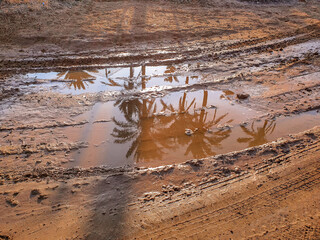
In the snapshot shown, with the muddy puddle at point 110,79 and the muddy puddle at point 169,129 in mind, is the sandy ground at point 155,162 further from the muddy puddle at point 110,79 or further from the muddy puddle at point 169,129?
the muddy puddle at point 110,79

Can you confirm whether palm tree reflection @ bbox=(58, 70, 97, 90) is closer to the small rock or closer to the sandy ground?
the sandy ground

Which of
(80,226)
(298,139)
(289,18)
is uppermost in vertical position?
(289,18)

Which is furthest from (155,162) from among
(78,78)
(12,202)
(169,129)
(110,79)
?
(78,78)

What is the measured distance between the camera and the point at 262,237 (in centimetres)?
276

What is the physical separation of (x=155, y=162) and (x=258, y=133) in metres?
2.31

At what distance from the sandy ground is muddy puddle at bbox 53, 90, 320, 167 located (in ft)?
0.57

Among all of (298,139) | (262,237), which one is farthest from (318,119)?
(262,237)

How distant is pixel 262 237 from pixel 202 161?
147cm

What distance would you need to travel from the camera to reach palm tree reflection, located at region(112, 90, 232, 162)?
428 cm

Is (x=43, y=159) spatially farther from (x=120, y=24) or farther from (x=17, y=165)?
(x=120, y=24)

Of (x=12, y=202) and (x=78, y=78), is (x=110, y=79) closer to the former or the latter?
(x=78, y=78)

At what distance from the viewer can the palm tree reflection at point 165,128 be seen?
428 cm

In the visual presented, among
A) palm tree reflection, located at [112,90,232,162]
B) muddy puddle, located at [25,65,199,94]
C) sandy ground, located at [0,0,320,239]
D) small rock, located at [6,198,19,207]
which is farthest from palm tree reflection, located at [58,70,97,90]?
small rock, located at [6,198,19,207]

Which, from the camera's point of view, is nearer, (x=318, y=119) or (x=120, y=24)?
(x=318, y=119)
